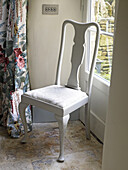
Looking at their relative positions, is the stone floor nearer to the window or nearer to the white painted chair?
the white painted chair

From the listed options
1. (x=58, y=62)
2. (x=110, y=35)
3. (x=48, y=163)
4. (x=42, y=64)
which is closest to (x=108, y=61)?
(x=110, y=35)

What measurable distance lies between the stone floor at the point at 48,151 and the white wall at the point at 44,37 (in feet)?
1.89

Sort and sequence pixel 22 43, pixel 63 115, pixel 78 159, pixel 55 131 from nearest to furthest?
pixel 63 115, pixel 78 159, pixel 22 43, pixel 55 131

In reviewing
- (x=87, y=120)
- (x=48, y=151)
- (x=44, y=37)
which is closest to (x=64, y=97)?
(x=87, y=120)

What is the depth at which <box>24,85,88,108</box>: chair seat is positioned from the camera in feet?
6.76

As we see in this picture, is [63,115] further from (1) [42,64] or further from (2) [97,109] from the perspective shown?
(1) [42,64]

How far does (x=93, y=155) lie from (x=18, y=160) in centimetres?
65

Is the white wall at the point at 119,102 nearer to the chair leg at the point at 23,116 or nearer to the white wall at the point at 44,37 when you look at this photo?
the chair leg at the point at 23,116

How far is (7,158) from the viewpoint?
213cm

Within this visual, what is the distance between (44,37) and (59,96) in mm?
805

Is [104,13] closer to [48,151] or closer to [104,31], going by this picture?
[104,31]

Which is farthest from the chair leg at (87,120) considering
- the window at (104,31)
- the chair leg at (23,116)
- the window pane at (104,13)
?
the window pane at (104,13)

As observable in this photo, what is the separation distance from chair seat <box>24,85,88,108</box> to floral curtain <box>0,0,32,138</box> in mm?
322

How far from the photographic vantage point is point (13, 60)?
96.1 inches
